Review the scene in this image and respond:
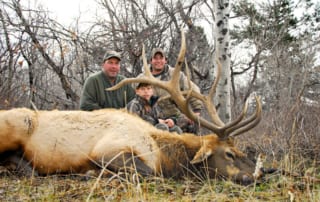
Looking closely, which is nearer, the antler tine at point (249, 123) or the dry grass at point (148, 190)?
the dry grass at point (148, 190)

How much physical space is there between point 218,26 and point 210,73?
273 cm

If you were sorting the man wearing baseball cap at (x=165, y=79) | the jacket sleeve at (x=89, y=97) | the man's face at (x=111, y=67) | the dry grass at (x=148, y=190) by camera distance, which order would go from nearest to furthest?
the dry grass at (x=148, y=190), the jacket sleeve at (x=89, y=97), the man's face at (x=111, y=67), the man wearing baseball cap at (x=165, y=79)

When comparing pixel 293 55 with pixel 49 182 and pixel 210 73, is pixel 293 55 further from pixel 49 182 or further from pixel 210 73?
pixel 49 182

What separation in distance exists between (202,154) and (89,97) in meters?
2.89

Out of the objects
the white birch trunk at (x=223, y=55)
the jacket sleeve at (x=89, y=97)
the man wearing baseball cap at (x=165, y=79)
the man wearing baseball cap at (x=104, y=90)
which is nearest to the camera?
the jacket sleeve at (x=89, y=97)

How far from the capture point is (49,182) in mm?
4156

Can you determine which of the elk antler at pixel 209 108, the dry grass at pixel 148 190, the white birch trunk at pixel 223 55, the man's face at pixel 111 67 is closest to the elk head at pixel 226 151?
the elk antler at pixel 209 108

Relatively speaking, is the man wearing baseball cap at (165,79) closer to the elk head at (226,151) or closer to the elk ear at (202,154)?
the elk head at (226,151)

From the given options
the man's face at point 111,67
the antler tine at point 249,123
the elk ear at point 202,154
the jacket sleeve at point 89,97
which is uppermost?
the man's face at point 111,67

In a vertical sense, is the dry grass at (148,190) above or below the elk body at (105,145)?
below

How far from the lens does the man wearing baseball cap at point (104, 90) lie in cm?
686

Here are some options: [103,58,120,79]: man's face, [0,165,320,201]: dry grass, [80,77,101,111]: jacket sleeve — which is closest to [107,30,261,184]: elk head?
A: [0,165,320,201]: dry grass

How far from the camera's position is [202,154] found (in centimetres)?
472

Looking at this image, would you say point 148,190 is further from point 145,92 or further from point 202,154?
point 145,92
